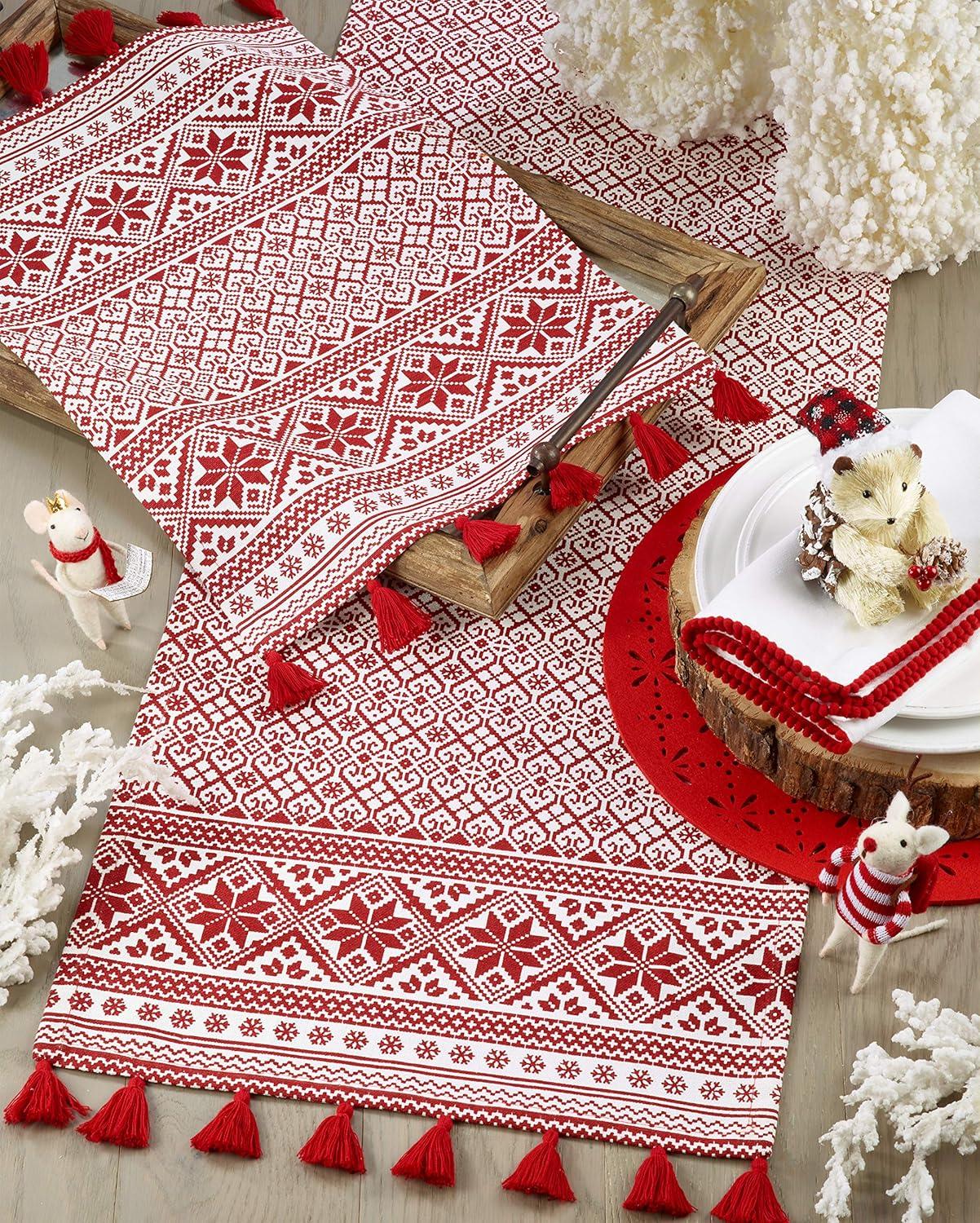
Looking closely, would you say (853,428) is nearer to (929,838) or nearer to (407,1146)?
(929,838)

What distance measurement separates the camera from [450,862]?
1.98 metres

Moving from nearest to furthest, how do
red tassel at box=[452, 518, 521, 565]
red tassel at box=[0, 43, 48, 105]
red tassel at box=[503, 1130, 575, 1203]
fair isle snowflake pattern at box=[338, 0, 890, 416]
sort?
red tassel at box=[503, 1130, 575, 1203] < red tassel at box=[452, 518, 521, 565] < fair isle snowflake pattern at box=[338, 0, 890, 416] < red tassel at box=[0, 43, 48, 105]

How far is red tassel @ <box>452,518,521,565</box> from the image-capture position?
2098 millimetres

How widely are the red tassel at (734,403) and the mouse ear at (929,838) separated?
93cm

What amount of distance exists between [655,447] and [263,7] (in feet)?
4.94

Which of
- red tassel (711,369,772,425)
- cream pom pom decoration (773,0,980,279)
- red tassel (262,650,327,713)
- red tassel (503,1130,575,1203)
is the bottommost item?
red tassel (503,1130,575,1203)

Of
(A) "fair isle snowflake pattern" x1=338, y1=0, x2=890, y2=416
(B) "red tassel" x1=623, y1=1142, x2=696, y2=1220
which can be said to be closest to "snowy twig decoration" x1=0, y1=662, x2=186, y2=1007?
(B) "red tassel" x1=623, y1=1142, x2=696, y2=1220

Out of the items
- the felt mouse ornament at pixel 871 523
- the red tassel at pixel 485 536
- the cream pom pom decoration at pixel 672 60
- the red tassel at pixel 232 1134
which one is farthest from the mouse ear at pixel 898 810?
the cream pom pom decoration at pixel 672 60

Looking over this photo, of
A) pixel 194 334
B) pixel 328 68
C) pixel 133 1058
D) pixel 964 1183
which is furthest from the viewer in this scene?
pixel 328 68

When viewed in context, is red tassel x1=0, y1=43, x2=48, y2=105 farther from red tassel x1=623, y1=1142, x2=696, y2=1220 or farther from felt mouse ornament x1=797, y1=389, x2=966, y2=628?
red tassel x1=623, y1=1142, x2=696, y2=1220

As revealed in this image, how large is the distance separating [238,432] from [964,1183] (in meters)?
1.45

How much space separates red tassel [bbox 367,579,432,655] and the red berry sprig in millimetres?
704

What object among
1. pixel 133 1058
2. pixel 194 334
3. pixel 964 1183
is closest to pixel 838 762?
pixel 964 1183

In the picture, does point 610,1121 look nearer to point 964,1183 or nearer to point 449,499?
point 964,1183
